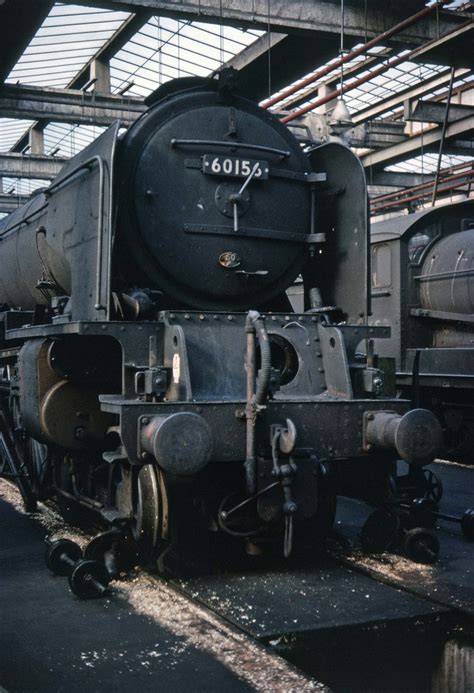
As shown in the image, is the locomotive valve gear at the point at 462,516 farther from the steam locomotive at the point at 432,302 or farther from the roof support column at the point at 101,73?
the roof support column at the point at 101,73

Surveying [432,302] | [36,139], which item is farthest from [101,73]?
[432,302]

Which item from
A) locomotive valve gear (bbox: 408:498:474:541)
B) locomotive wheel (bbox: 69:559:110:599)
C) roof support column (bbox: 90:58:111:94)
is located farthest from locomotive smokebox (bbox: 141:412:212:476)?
roof support column (bbox: 90:58:111:94)

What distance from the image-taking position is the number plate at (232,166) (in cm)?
512

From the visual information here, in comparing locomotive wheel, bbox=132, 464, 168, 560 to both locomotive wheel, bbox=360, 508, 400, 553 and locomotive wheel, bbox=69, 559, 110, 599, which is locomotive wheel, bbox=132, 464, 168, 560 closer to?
locomotive wheel, bbox=69, 559, 110, 599

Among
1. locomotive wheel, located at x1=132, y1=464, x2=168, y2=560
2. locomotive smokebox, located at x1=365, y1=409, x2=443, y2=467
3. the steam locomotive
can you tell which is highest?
the steam locomotive

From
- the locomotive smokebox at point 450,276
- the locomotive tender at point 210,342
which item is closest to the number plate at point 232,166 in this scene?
the locomotive tender at point 210,342

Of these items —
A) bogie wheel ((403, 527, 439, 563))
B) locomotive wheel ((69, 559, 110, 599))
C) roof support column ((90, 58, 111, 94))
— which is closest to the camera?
locomotive wheel ((69, 559, 110, 599))

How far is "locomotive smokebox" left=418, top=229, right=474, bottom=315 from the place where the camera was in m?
9.58

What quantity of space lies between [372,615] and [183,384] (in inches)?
60.5

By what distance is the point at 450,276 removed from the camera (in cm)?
981

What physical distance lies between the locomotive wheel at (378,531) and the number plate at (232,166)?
224cm

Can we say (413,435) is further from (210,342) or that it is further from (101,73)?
(101,73)

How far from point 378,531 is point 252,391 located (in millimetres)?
1349

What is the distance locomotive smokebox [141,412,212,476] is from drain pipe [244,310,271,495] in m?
0.28
